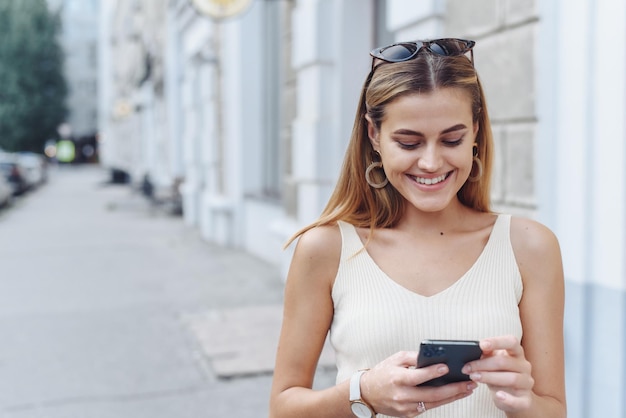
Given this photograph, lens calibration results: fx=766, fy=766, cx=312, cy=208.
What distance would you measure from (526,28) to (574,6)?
41 centimetres

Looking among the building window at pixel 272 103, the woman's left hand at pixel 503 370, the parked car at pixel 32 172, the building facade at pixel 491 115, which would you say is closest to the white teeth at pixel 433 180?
the woman's left hand at pixel 503 370

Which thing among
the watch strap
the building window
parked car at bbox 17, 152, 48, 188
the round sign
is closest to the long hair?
the watch strap

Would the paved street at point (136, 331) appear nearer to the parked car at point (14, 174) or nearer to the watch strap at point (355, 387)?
the watch strap at point (355, 387)

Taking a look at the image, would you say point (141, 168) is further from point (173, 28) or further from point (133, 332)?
point (133, 332)

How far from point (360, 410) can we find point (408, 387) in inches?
7.6

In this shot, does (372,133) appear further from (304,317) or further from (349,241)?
(304,317)

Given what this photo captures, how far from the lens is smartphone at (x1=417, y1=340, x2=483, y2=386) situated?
→ 4.74 ft

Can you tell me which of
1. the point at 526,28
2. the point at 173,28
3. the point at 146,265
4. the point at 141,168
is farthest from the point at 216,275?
the point at 141,168

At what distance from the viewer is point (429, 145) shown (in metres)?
1.70

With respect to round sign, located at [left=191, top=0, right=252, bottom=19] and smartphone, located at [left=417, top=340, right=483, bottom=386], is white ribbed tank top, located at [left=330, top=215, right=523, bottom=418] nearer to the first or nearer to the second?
smartphone, located at [left=417, top=340, right=483, bottom=386]

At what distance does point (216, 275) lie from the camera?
30.0ft

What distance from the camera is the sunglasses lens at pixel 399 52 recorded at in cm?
175

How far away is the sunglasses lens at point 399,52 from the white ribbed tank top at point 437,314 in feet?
1.58

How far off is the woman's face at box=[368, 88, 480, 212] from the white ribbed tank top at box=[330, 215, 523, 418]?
0.19 metres
